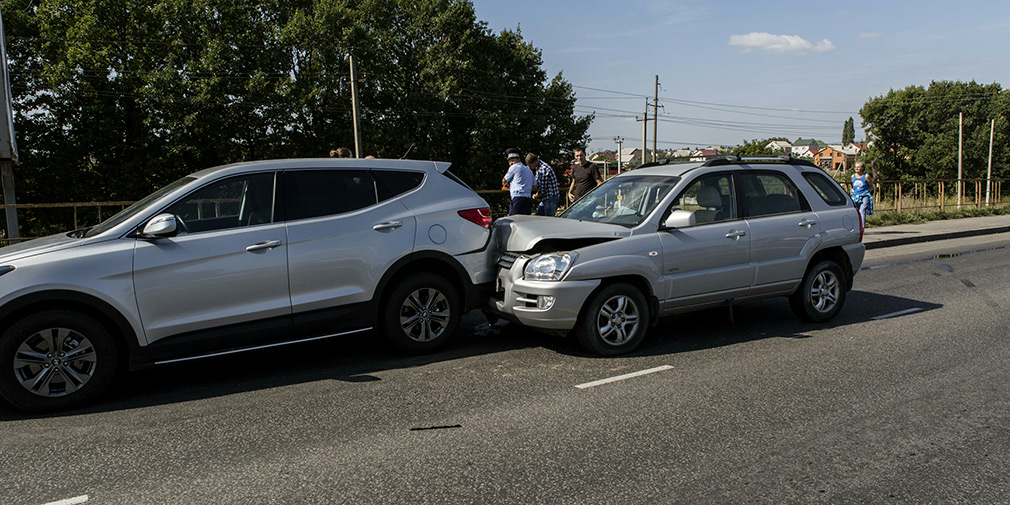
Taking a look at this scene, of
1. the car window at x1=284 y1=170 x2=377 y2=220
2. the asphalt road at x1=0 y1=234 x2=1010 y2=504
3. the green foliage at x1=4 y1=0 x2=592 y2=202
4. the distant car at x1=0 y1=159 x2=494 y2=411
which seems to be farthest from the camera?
the green foliage at x1=4 y1=0 x2=592 y2=202

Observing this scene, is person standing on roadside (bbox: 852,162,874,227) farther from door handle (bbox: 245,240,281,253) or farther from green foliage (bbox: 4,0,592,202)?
green foliage (bbox: 4,0,592,202)

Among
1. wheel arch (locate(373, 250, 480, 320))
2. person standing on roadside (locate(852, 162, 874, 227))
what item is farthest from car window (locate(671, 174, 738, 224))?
person standing on roadside (locate(852, 162, 874, 227))

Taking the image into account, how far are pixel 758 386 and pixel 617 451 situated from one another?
5.88ft

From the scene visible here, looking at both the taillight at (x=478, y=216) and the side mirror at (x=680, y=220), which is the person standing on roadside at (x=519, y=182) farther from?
A: the side mirror at (x=680, y=220)

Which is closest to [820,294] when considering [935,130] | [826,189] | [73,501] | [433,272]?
[826,189]

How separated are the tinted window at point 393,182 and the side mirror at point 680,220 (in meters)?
2.39

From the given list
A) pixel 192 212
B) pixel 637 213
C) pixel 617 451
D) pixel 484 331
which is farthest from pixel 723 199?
pixel 192 212

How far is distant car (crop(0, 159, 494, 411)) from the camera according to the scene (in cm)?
491

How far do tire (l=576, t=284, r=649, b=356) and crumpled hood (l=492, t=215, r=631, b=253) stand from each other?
→ 0.53m

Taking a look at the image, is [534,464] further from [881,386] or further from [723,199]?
[723,199]

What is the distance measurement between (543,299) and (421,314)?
46.0 inches

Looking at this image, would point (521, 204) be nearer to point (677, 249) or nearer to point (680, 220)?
point (677, 249)

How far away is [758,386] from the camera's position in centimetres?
530

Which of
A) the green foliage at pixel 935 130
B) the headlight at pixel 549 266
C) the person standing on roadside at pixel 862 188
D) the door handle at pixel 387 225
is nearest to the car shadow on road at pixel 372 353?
the headlight at pixel 549 266
